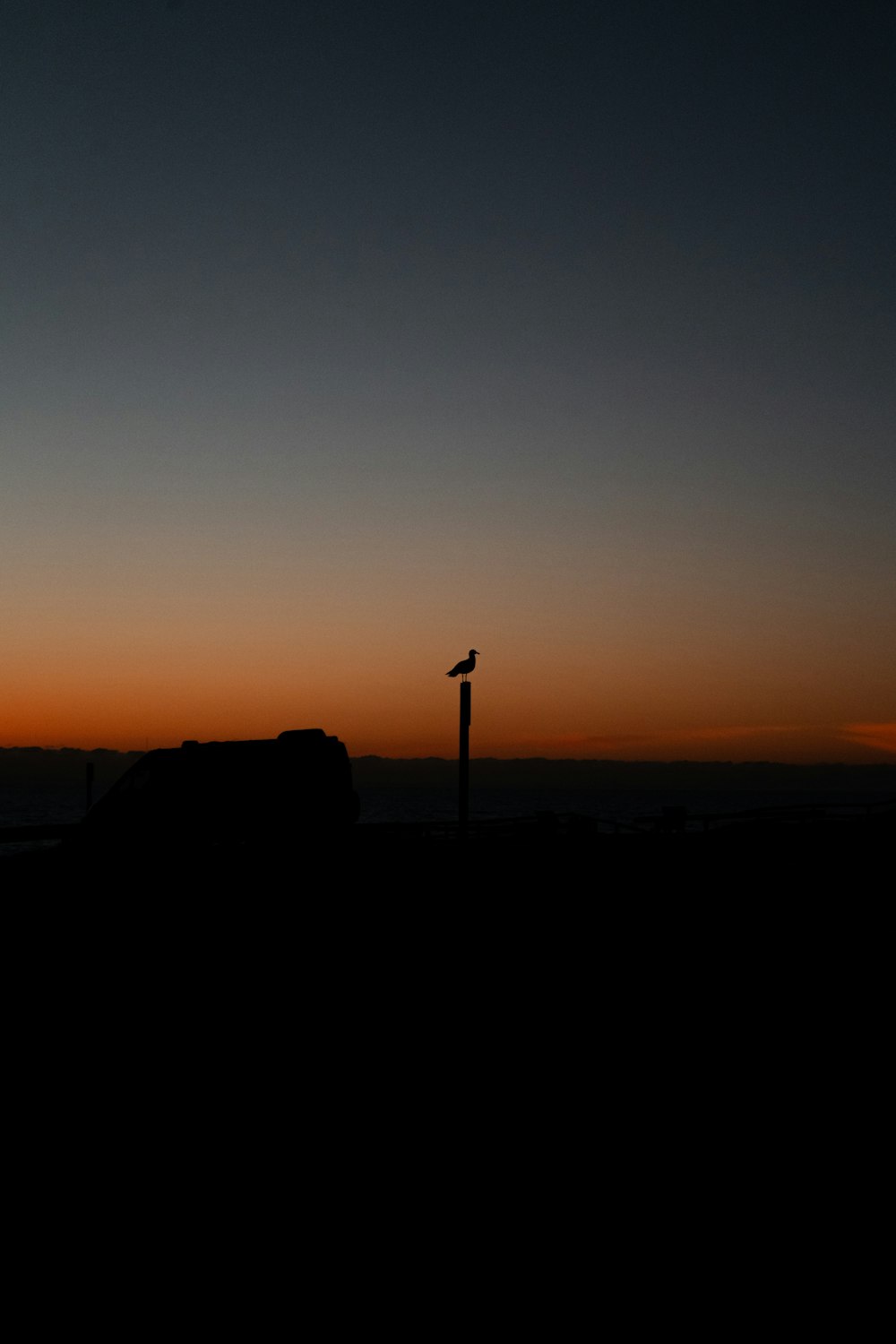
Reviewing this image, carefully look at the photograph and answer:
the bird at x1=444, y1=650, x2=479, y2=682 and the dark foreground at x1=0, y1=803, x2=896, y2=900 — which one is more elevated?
the bird at x1=444, y1=650, x2=479, y2=682

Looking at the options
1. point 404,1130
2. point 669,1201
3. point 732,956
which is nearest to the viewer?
point 669,1201

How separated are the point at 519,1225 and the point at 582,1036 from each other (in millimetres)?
3664

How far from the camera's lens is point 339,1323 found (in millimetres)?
4797

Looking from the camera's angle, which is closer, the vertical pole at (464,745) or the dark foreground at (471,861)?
the dark foreground at (471,861)

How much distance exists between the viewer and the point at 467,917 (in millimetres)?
15625

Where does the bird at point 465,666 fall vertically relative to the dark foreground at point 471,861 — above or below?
above

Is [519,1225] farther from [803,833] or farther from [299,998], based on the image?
[803,833]

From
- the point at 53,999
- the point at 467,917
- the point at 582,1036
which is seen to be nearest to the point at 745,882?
the point at 467,917

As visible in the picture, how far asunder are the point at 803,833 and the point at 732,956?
2166 cm

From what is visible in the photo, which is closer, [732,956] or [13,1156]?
[13,1156]

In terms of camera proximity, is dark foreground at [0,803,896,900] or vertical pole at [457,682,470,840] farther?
vertical pole at [457,682,470,840]

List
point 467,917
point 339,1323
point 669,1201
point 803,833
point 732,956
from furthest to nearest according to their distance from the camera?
point 803,833
point 467,917
point 732,956
point 669,1201
point 339,1323

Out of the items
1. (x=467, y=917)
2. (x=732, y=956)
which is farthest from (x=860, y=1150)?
(x=467, y=917)

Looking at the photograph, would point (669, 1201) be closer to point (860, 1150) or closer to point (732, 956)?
point (860, 1150)
